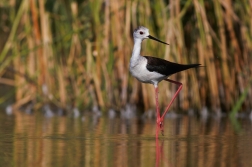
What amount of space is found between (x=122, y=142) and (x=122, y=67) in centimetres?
275

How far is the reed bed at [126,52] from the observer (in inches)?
341

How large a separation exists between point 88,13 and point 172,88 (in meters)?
1.64

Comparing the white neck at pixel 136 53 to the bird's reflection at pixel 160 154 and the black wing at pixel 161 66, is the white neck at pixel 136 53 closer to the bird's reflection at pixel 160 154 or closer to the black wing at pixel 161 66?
the black wing at pixel 161 66

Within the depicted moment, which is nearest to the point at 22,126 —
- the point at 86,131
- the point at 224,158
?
the point at 86,131

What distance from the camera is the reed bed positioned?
8656 mm

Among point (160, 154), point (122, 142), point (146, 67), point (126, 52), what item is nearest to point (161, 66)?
point (146, 67)

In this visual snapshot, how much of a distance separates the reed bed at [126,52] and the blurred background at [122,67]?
0.01 metres

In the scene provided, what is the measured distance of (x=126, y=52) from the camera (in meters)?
8.91

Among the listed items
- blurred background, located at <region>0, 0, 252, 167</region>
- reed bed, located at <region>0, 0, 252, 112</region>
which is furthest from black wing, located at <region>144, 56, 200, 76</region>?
reed bed, located at <region>0, 0, 252, 112</region>

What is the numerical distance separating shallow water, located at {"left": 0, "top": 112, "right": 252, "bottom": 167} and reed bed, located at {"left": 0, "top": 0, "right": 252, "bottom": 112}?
0.50 m

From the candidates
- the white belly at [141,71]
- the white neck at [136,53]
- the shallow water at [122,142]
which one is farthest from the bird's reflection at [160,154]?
the white neck at [136,53]

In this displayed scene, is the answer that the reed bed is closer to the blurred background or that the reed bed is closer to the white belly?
the blurred background

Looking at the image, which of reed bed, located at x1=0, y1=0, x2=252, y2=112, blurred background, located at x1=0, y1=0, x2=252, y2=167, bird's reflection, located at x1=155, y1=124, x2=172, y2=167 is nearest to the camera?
bird's reflection, located at x1=155, y1=124, x2=172, y2=167

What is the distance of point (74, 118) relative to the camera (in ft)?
28.7
